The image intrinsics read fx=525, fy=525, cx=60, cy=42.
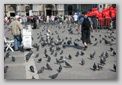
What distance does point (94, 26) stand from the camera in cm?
640

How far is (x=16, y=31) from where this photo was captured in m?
6.32

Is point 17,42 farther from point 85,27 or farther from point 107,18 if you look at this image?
point 107,18

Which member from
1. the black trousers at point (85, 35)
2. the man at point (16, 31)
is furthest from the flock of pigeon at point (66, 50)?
the man at point (16, 31)

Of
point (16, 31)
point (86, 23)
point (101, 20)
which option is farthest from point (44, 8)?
point (101, 20)

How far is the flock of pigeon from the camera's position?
248 inches

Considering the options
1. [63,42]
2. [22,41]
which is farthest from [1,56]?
[63,42]

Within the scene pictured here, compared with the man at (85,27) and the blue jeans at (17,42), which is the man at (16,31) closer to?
the blue jeans at (17,42)

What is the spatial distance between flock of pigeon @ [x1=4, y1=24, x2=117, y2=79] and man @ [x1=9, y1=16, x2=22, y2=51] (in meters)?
0.16

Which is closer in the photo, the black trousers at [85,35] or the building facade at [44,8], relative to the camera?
the building facade at [44,8]

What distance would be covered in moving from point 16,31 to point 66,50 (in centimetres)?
65

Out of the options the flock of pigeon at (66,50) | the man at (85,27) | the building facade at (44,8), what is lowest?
the flock of pigeon at (66,50)

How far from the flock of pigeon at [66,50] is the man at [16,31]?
0.16 metres

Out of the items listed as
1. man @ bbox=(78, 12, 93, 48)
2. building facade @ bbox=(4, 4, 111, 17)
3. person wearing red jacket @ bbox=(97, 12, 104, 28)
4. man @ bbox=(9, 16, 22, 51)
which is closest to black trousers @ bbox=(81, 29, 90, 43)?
man @ bbox=(78, 12, 93, 48)

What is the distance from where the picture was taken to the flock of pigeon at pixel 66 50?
6.30 m
